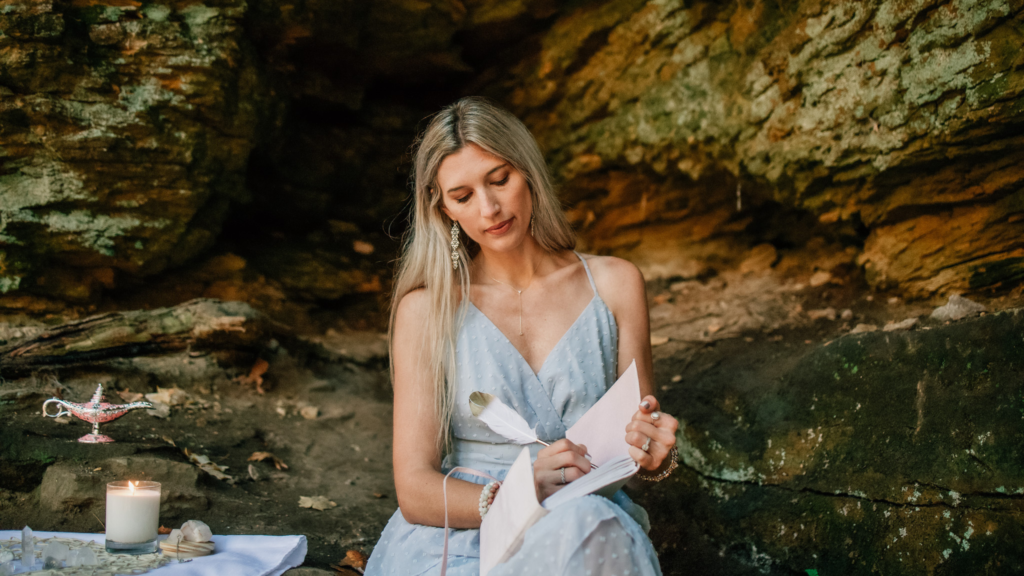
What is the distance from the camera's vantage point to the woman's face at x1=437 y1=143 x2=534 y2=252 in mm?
2158

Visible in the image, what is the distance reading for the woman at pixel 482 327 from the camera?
195cm

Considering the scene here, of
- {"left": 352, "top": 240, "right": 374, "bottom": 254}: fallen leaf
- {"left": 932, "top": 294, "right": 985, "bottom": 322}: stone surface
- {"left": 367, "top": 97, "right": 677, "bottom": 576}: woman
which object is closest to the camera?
{"left": 367, "top": 97, "right": 677, "bottom": 576}: woman

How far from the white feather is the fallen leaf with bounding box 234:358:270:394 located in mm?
2106

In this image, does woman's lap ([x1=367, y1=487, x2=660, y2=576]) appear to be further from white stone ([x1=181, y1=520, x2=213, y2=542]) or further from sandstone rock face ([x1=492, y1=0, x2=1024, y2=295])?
sandstone rock face ([x1=492, y1=0, x2=1024, y2=295])

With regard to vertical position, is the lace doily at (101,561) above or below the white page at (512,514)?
below

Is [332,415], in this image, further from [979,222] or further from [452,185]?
[979,222]

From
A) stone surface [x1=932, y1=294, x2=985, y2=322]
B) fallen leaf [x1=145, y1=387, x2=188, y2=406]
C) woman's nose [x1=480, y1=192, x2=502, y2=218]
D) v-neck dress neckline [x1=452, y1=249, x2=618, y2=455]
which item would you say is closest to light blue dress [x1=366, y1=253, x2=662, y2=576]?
v-neck dress neckline [x1=452, y1=249, x2=618, y2=455]

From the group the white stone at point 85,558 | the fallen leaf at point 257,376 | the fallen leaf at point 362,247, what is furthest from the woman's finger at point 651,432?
the fallen leaf at point 362,247

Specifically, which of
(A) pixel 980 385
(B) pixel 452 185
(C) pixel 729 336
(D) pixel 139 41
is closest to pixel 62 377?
(D) pixel 139 41

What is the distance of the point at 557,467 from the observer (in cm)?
166

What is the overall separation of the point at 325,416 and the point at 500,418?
2.05m

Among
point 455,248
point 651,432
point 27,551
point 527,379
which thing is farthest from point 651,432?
point 27,551

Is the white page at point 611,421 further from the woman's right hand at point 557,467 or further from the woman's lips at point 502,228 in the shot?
the woman's lips at point 502,228

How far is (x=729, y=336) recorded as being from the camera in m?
3.45
